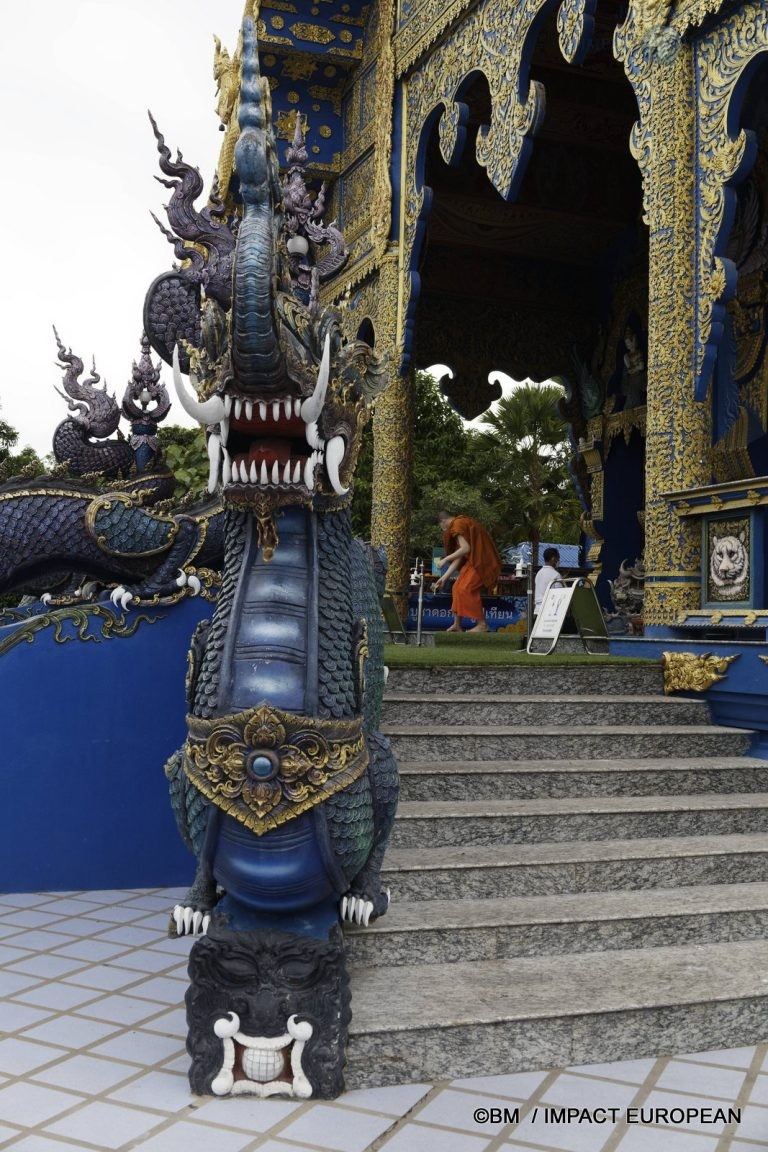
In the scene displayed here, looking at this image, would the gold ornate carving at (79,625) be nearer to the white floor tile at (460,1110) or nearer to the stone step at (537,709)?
the stone step at (537,709)

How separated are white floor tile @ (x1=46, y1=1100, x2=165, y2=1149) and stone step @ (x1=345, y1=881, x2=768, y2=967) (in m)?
0.84

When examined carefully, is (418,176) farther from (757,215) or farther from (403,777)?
(403,777)

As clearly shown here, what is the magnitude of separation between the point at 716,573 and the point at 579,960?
2.88 metres

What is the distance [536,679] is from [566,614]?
168cm

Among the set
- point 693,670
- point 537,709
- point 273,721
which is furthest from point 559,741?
point 273,721

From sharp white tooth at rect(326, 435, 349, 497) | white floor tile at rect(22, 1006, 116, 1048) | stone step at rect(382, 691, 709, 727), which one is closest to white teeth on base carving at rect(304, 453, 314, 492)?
sharp white tooth at rect(326, 435, 349, 497)

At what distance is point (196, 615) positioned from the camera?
5055mm

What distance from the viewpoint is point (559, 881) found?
3.71m

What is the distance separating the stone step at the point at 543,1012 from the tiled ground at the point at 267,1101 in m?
0.05

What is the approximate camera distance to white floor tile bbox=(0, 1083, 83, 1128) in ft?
8.27

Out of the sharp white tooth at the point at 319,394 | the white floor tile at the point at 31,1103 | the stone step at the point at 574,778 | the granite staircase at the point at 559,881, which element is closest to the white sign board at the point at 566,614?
the granite staircase at the point at 559,881

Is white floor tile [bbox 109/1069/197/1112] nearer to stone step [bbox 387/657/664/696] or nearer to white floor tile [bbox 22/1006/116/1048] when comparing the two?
white floor tile [bbox 22/1006/116/1048]

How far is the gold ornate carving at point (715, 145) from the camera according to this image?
5.56 metres

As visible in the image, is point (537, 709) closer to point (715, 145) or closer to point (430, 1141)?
point (430, 1141)
